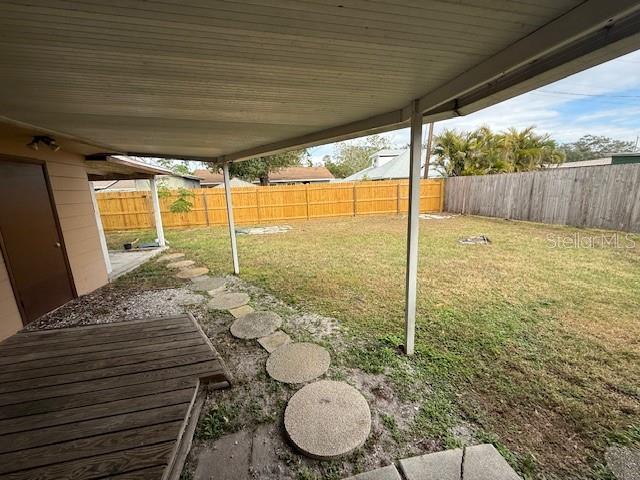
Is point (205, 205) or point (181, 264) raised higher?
point (205, 205)

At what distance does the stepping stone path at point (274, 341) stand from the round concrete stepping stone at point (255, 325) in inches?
3.5

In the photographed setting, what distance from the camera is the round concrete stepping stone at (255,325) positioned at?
10.6 feet

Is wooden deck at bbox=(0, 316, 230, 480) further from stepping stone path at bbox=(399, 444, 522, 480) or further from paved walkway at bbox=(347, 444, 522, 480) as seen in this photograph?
stepping stone path at bbox=(399, 444, 522, 480)

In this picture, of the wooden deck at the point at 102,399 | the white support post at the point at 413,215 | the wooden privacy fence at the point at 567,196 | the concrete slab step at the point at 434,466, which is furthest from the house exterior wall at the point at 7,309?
the wooden privacy fence at the point at 567,196

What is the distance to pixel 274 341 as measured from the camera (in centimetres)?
304

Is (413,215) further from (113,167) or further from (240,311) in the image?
(113,167)

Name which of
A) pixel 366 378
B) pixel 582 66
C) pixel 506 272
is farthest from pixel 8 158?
pixel 506 272

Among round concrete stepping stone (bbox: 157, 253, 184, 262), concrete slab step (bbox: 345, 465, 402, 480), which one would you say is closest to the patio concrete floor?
round concrete stepping stone (bbox: 157, 253, 184, 262)

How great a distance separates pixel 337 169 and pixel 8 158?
108 feet

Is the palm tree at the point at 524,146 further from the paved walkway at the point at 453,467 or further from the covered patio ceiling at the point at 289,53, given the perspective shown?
the paved walkway at the point at 453,467

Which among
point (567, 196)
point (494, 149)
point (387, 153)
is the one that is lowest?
point (567, 196)

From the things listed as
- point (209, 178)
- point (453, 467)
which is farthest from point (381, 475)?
point (209, 178)

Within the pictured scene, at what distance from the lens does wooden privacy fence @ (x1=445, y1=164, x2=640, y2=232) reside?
23.1 ft

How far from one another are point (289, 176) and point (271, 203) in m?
12.5
